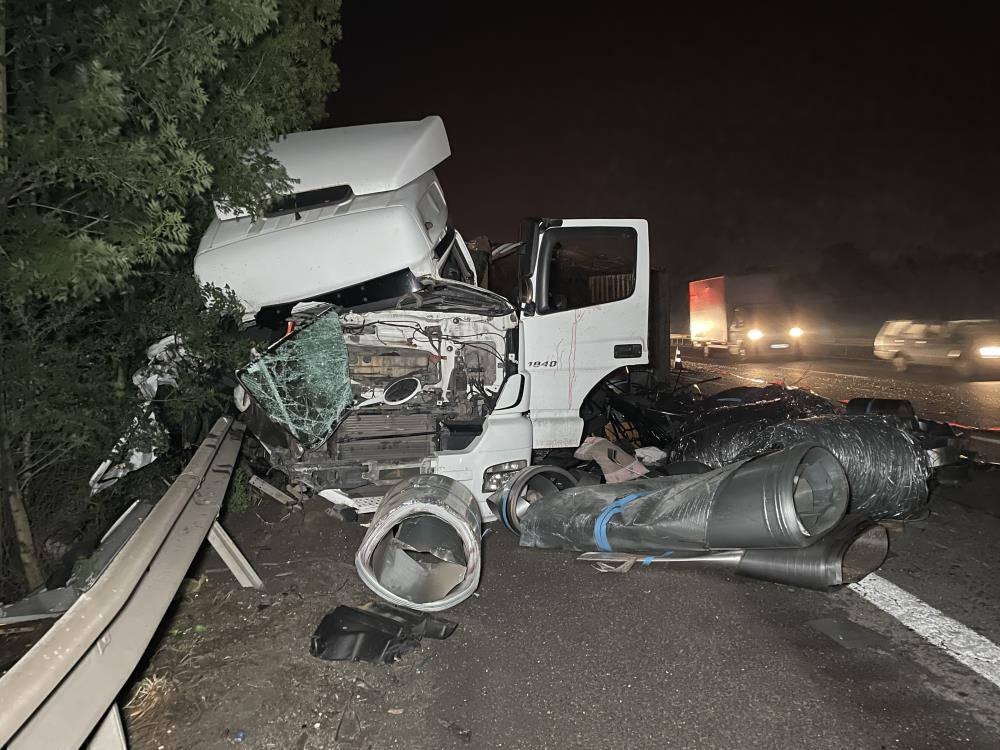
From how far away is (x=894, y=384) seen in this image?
460 inches

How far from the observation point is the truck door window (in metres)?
4.85

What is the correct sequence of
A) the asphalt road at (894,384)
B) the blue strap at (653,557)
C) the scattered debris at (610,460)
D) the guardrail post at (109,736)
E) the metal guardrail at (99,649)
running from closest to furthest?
1. the metal guardrail at (99,649)
2. the guardrail post at (109,736)
3. the blue strap at (653,557)
4. the scattered debris at (610,460)
5. the asphalt road at (894,384)

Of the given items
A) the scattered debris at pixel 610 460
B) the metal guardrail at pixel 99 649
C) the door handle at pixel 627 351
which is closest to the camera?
the metal guardrail at pixel 99 649

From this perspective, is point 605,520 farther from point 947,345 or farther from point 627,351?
point 947,345

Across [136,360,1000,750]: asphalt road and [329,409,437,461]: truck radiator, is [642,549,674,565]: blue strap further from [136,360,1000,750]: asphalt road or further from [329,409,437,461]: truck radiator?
[329,409,437,461]: truck radiator

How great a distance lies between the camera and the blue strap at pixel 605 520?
3.65m

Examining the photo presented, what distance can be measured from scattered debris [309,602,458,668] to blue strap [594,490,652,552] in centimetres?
109

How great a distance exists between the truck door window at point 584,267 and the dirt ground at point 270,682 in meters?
2.72

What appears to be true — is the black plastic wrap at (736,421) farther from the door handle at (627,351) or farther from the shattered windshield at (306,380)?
the shattered windshield at (306,380)

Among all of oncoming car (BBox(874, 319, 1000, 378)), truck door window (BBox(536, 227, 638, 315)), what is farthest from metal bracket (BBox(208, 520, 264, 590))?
oncoming car (BBox(874, 319, 1000, 378))

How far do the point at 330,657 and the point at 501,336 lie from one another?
2383 mm

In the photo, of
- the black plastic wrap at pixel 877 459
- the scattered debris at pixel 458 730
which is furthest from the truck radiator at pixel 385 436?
the black plastic wrap at pixel 877 459

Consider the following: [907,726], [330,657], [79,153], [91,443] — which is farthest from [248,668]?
[907,726]

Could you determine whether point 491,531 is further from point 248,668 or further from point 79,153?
point 79,153
